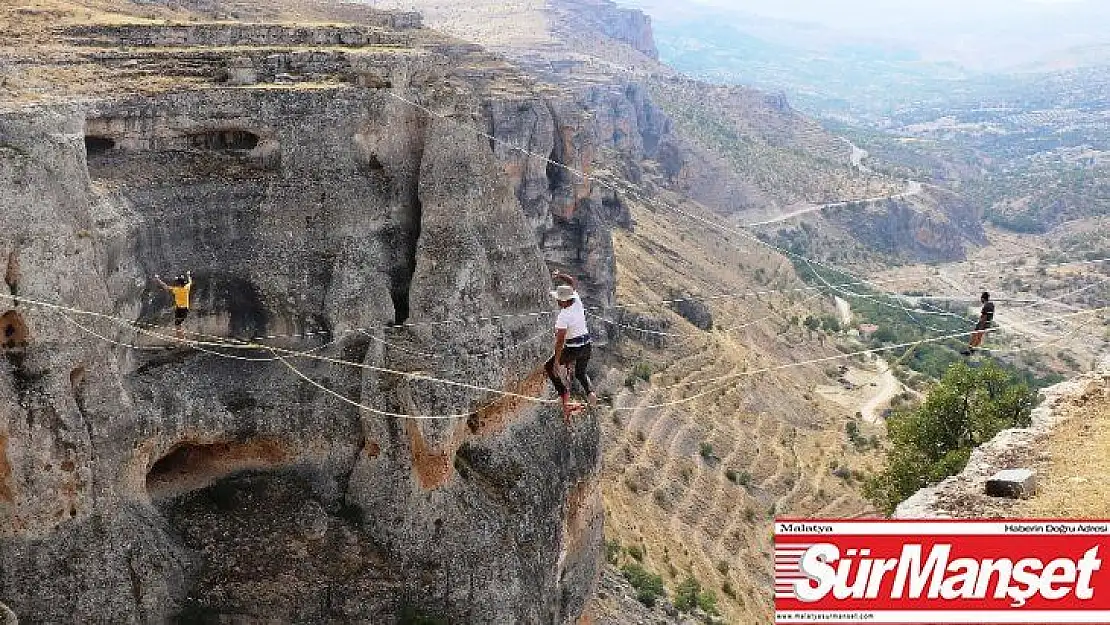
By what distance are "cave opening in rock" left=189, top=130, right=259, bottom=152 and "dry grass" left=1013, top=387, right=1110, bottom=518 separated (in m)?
16.5

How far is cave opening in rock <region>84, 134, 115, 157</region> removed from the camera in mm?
21375

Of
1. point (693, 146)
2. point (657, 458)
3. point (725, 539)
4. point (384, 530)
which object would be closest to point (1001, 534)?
point (384, 530)

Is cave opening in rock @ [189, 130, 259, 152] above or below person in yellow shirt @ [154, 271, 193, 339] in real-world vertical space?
above

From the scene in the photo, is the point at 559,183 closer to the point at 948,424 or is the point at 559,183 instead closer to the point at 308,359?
the point at 948,424

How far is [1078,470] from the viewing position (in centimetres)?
1738

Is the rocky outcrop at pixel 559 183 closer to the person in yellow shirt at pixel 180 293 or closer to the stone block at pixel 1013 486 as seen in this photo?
the person in yellow shirt at pixel 180 293

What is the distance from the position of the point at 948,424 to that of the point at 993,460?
54.8 ft

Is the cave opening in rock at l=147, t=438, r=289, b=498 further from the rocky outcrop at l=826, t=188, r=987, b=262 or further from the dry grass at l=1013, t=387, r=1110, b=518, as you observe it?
the rocky outcrop at l=826, t=188, r=987, b=262

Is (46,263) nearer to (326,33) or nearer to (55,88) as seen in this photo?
(55,88)

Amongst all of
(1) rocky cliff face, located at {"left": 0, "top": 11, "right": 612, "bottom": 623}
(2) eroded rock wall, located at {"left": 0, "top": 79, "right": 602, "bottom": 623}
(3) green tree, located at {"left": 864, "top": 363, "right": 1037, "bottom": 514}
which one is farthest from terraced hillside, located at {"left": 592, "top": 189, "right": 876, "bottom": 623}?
(2) eroded rock wall, located at {"left": 0, "top": 79, "right": 602, "bottom": 623}

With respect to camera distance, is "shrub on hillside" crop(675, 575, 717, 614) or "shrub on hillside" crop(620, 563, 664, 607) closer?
"shrub on hillside" crop(620, 563, 664, 607)

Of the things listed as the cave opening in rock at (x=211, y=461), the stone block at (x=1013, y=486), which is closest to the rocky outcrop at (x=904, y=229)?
the cave opening in rock at (x=211, y=461)

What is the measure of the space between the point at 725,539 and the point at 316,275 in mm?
25493

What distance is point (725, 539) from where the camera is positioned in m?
42.8
